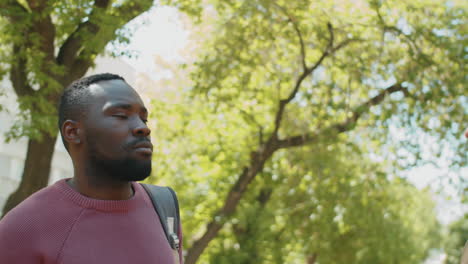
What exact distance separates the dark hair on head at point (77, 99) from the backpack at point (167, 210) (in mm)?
443

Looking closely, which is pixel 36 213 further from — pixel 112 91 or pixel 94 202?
pixel 112 91

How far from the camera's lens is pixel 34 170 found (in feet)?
32.2

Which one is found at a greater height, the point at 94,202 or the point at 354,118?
the point at 94,202

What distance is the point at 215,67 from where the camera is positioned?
13836 millimetres

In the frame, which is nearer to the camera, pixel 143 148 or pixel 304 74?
pixel 143 148

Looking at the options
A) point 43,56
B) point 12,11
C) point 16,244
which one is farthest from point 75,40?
point 16,244

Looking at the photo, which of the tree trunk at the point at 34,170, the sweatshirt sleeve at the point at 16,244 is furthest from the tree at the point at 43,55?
→ the sweatshirt sleeve at the point at 16,244

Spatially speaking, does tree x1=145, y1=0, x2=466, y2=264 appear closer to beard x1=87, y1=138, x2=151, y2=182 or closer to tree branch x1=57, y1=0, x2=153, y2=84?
tree branch x1=57, y1=0, x2=153, y2=84

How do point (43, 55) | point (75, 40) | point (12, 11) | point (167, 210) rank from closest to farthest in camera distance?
point (167, 210) → point (12, 11) → point (43, 55) → point (75, 40)

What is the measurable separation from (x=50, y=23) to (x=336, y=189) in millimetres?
9762

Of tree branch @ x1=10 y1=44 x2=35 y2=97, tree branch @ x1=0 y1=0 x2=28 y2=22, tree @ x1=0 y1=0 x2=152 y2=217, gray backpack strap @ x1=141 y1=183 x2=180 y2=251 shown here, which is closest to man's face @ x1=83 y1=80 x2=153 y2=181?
gray backpack strap @ x1=141 y1=183 x2=180 y2=251

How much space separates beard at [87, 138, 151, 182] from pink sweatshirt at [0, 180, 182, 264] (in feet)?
0.36

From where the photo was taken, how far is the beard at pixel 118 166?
99.9 inches

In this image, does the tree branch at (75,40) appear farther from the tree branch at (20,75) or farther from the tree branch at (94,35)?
the tree branch at (20,75)
